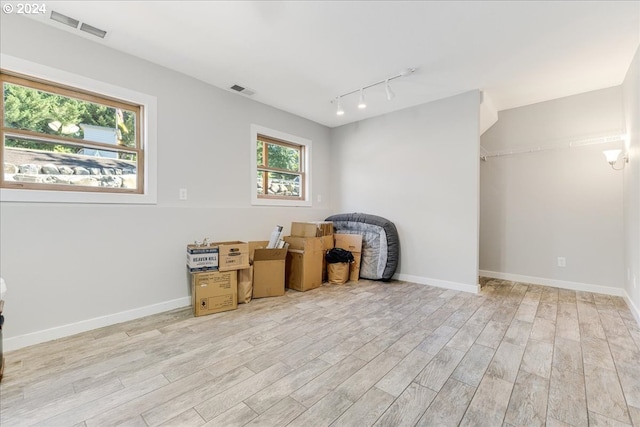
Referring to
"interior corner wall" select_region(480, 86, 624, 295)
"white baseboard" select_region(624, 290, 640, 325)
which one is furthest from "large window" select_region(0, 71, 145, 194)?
"white baseboard" select_region(624, 290, 640, 325)

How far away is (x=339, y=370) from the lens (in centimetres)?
177

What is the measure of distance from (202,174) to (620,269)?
205 inches

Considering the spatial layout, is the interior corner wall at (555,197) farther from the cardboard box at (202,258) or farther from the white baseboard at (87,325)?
the white baseboard at (87,325)

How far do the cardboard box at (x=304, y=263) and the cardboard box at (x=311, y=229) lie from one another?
0.12 metres

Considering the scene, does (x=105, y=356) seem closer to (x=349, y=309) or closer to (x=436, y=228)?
(x=349, y=309)

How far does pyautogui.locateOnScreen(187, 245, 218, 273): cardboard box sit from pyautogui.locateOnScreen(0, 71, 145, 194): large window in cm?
83

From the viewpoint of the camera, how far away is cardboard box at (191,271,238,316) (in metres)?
2.69

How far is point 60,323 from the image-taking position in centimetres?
224

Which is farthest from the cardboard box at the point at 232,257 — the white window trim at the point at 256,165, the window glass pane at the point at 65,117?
the window glass pane at the point at 65,117

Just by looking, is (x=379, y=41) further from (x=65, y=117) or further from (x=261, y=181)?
(x=65, y=117)

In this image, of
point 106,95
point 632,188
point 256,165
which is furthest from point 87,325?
point 632,188

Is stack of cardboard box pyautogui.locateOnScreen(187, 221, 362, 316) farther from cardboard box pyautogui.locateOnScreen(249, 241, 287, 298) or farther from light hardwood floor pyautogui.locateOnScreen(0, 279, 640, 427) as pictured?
light hardwood floor pyautogui.locateOnScreen(0, 279, 640, 427)

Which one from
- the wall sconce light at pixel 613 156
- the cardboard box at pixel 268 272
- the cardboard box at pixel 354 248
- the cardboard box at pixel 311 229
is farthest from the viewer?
the cardboard box at pixel 354 248

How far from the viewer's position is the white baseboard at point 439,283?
3.43 meters
